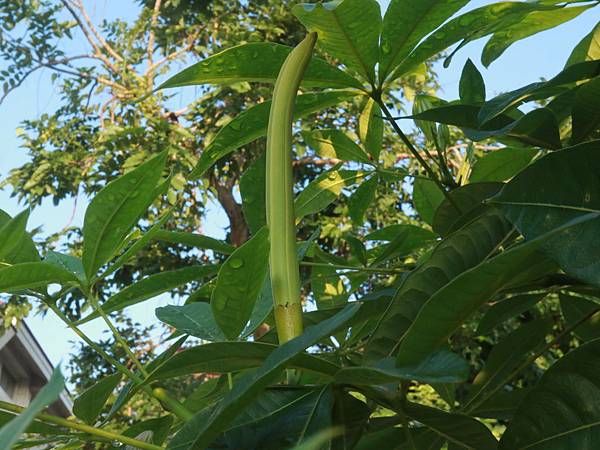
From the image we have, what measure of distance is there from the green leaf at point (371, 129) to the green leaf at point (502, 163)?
0.08 metres

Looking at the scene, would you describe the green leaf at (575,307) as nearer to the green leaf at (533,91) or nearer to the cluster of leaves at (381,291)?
the cluster of leaves at (381,291)

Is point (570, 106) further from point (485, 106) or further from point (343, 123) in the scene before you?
point (343, 123)

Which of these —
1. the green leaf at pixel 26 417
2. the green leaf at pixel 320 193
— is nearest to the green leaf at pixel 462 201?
the green leaf at pixel 320 193

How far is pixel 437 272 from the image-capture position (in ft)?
0.89

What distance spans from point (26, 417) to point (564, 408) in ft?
0.59

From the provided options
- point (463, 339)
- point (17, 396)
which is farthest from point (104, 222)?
point (17, 396)

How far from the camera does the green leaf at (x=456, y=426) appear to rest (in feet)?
0.81

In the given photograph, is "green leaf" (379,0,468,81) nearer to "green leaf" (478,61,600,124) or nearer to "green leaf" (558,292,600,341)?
"green leaf" (478,61,600,124)

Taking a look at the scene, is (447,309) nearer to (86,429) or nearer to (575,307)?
(86,429)

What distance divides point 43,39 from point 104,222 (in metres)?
5.48

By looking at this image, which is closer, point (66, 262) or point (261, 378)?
point (261, 378)

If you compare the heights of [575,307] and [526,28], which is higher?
[526,28]

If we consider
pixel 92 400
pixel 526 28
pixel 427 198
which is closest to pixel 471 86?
pixel 526 28

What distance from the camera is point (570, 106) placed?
0.37 metres
